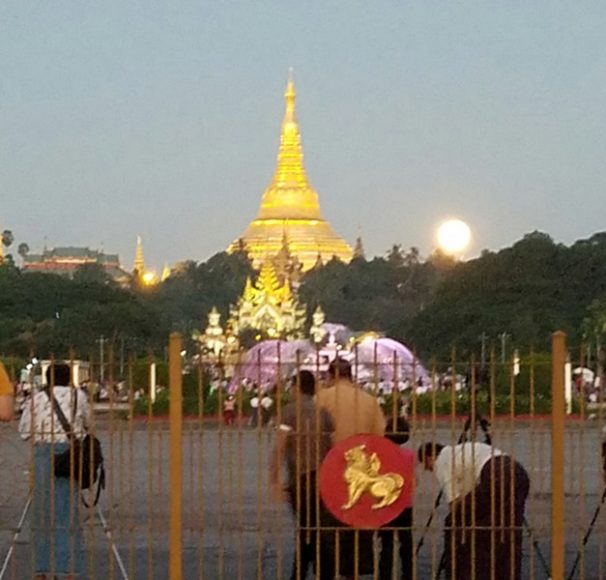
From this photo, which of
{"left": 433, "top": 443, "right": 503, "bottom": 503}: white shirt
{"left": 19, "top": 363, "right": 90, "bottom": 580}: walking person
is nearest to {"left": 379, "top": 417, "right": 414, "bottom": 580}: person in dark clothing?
{"left": 433, "top": 443, "right": 503, "bottom": 503}: white shirt

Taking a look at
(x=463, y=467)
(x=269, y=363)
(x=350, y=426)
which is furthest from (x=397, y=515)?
(x=269, y=363)

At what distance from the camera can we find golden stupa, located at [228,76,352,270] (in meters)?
105

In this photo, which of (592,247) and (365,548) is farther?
(592,247)

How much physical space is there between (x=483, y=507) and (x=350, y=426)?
0.91 m

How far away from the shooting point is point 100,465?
1148 centimetres

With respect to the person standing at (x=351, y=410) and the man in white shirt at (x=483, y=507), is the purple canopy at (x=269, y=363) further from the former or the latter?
the man in white shirt at (x=483, y=507)

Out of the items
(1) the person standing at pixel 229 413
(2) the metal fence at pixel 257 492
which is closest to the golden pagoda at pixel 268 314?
(1) the person standing at pixel 229 413

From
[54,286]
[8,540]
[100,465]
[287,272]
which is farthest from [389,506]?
[287,272]

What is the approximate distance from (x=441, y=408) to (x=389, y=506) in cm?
2464

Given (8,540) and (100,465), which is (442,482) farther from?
(8,540)

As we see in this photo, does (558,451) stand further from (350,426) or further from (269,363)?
(269,363)

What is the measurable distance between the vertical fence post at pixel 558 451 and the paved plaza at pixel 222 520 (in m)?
0.31

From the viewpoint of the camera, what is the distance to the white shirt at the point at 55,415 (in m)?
11.3

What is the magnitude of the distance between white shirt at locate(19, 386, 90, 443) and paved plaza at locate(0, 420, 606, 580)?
0.69 feet
